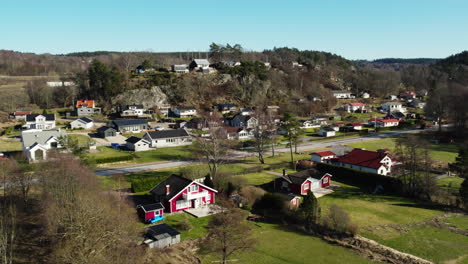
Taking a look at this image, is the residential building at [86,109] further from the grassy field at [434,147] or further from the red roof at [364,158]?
the red roof at [364,158]

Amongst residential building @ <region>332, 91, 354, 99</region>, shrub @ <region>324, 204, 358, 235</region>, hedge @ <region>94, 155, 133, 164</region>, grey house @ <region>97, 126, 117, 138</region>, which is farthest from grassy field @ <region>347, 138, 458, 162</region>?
residential building @ <region>332, 91, 354, 99</region>

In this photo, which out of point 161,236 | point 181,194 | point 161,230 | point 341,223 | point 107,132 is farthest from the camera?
point 107,132

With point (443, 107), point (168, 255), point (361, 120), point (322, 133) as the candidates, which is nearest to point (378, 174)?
point (168, 255)

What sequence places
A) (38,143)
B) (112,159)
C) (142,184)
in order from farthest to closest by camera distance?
(112,159) → (38,143) → (142,184)

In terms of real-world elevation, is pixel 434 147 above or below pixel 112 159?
below

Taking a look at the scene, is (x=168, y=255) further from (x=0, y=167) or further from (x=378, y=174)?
(x=378, y=174)

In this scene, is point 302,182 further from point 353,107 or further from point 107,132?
point 353,107

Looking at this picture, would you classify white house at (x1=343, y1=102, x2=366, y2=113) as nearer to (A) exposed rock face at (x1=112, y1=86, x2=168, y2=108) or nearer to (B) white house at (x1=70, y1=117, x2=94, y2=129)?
(A) exposed rock face at (x1=112, y1=86, x2=168, y2=108)

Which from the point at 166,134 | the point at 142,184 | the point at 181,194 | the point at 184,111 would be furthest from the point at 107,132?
the point at 181,194
